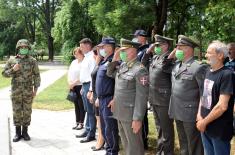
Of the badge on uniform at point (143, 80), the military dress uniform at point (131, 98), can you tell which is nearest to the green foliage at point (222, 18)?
the military dress uniform at point (131, 98)

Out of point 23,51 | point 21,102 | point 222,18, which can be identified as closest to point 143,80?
point 23,51

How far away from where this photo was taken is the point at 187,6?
27.3 metres

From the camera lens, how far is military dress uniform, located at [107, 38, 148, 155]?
5.49 metres

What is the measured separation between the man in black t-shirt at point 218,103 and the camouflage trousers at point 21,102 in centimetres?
436

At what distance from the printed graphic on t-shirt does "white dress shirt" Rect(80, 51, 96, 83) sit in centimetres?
388

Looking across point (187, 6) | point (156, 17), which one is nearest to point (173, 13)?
point (187, 6)

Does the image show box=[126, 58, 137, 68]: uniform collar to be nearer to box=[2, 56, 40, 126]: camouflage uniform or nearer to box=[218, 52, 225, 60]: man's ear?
box=[218, 52, 225, 60]: man's ear

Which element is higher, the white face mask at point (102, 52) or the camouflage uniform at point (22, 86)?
the white face mask at point (102, 52)

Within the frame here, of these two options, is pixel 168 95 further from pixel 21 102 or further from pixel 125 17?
pixel 125 17

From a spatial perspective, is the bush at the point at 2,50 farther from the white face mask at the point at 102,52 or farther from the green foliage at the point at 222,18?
the white face mask at the point at 102,52

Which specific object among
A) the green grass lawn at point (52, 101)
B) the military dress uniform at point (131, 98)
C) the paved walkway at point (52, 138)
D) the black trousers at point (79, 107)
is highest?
the military dress uniform at point (131, 98)

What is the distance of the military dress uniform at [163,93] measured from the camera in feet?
20.3

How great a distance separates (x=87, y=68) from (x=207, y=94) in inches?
159

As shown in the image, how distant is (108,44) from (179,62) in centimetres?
154
